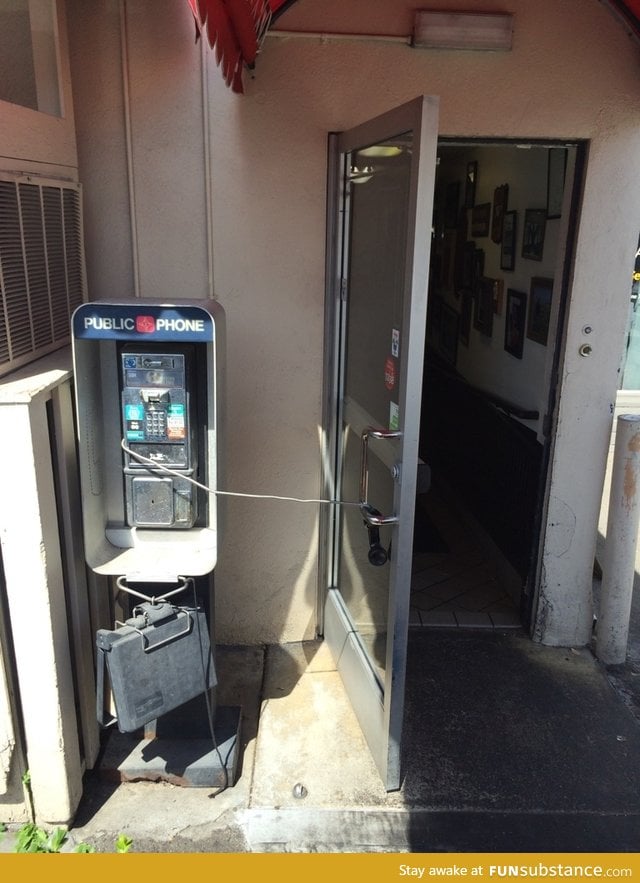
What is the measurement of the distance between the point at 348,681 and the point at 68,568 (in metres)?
1.42

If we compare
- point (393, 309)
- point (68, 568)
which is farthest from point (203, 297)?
point (68, 568)

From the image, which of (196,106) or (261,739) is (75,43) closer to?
(196,106)

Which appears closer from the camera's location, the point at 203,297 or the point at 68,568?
the point at 68,568

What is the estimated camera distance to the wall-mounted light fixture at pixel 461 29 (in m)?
2.96

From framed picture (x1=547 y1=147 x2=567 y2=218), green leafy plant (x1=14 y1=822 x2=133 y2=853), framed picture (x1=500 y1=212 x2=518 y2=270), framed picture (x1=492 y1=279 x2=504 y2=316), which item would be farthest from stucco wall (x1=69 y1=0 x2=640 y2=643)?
green leafy plant (x1=14 y1=822 x2=133 y2=853)

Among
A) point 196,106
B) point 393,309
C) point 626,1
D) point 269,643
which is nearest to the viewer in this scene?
point 393,309

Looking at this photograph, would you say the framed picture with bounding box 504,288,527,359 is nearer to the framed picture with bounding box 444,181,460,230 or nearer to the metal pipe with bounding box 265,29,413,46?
the framed picture with bounding box 444,181,460,230

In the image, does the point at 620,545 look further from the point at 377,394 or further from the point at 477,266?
the point at 477,266

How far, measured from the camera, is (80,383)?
2594mm

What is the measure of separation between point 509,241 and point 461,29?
1.85 m

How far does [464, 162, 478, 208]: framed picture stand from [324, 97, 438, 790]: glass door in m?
2.73

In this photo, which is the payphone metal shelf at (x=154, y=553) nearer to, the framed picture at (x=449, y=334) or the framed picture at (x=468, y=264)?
the framed picture at (x=468, y=264)

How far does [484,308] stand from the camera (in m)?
5.28

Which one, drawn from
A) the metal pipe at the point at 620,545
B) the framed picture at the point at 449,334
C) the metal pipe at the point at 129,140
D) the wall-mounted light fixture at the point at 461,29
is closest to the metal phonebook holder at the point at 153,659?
the metal pipe at the point at 129,140
